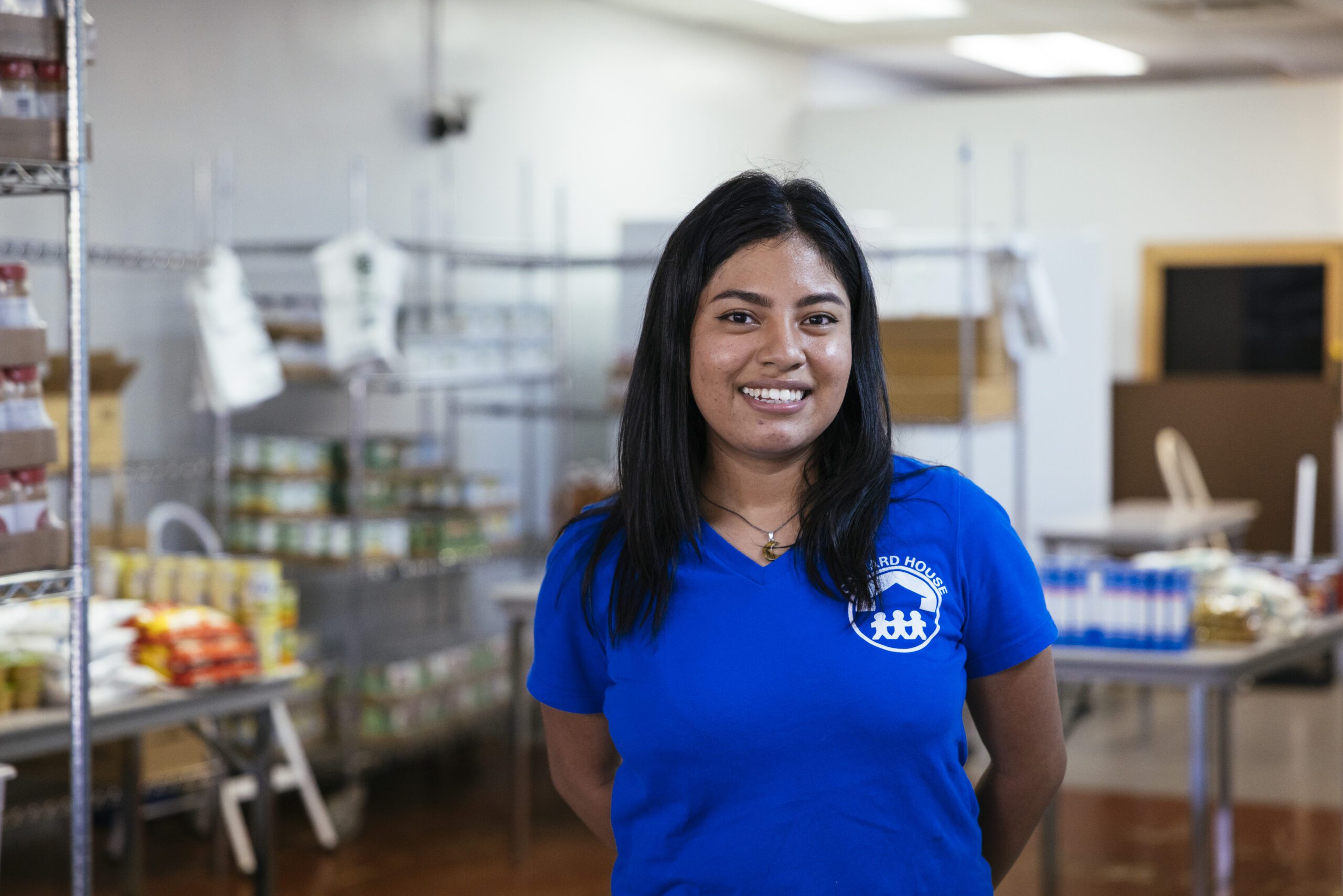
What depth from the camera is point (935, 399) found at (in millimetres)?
5266

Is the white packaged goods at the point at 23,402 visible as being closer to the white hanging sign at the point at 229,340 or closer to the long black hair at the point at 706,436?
the long black hair at the point at 706,436

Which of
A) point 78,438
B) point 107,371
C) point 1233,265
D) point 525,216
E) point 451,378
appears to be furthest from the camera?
point 1233,265

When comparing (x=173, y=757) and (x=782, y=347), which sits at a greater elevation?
(x=782, y=347)

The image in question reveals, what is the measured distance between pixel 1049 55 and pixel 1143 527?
380cm

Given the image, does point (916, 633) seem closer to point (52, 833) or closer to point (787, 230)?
point (787, 230)

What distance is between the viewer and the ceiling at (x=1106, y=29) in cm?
775

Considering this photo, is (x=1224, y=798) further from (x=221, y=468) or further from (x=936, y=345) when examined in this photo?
(x=221, y=468)

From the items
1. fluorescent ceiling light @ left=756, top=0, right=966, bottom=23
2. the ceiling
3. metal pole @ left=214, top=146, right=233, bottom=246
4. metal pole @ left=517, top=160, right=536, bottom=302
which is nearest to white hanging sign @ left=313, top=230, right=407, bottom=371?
metal pole @ left=214, top=146, right=233, bottom=246

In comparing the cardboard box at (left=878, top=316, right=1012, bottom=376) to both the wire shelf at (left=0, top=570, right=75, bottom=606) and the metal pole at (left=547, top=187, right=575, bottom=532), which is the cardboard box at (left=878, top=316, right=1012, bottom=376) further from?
the wire shelf at (left=0, top=570, right=75, bottom=606)

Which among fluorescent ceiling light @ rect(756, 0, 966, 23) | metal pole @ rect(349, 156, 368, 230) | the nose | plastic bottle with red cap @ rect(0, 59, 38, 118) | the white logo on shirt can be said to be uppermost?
fluorescent ceiling light @ rect(756, 0, 966, 23)

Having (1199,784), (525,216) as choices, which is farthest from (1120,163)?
(1199,784)

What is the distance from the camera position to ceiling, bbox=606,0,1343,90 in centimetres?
775


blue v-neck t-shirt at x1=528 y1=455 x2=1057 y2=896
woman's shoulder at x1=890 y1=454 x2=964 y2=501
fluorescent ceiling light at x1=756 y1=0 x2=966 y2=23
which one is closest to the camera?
blue v-neck t-shirt at x1=528 y1=455 x2=1057 y2=896

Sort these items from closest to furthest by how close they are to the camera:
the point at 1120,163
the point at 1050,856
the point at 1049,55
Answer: the point at 1050,856 → the point at 1120,163 → the point at 1049,55
